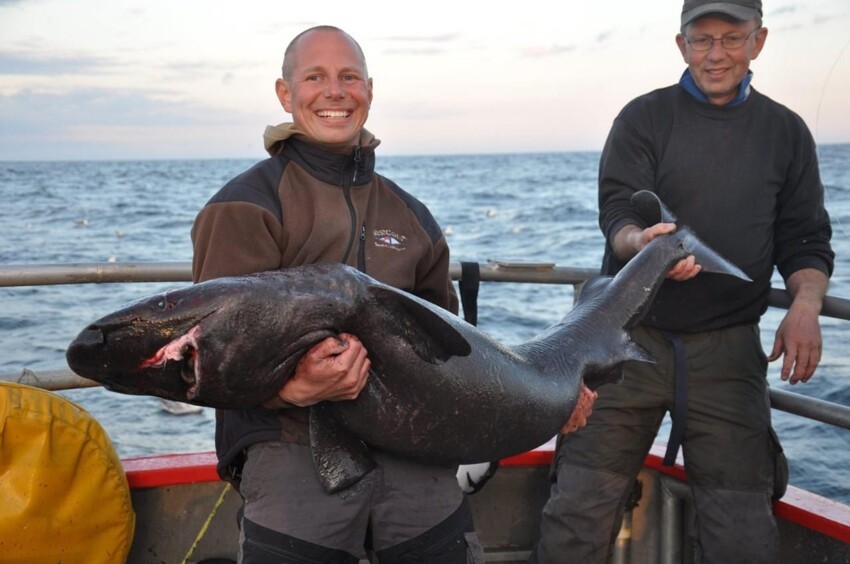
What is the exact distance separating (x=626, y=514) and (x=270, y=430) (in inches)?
84.4

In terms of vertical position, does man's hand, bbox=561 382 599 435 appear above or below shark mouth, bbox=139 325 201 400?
below

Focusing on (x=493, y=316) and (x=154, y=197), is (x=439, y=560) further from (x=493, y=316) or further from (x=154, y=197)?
(x=154, y=197)

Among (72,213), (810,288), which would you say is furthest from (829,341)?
(72,213)

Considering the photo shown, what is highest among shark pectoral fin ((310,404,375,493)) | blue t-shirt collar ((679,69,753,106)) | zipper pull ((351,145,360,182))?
blue t-shirt collar ((679,69,753,106))

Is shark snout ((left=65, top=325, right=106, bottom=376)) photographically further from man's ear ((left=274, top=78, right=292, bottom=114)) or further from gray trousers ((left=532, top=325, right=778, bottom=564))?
gray trousers ((left=532, top=325, right=778, bottom=564))

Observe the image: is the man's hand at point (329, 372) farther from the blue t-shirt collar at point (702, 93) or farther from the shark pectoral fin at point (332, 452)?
the blue t-shirt collar at point (702, 93)

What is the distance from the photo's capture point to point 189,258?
2289 centimetres

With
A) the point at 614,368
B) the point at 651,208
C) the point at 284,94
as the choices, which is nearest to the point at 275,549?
the point at 614,368

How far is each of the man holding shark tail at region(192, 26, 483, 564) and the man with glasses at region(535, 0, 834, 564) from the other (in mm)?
1054

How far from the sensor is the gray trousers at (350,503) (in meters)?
3.23

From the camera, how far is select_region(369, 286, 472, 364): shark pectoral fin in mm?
2979

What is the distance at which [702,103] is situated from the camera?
4.55 metres

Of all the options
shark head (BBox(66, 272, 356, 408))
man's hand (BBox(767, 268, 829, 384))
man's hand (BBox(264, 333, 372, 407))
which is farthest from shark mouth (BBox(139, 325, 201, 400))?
man's hand (BBox(767, 268, 829, 384))

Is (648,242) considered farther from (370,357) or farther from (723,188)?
(370,357)
